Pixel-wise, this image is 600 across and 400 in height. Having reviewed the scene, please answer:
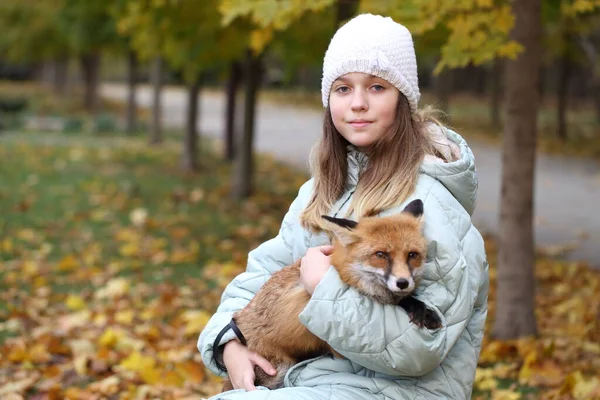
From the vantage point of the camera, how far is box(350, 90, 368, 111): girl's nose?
9.36 feet

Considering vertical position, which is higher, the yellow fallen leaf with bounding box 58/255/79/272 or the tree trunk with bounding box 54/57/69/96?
the tree trunk with bounding box 54/57/69/96

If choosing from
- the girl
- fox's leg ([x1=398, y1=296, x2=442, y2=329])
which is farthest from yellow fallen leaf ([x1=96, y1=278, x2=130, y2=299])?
fox's leg ([x1=398, y1=296, x2=442, y2=329])

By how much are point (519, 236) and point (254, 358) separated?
3.76 m

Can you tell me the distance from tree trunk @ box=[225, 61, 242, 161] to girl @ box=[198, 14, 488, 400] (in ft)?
43.0

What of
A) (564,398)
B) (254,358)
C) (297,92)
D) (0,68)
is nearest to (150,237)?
(564,398)

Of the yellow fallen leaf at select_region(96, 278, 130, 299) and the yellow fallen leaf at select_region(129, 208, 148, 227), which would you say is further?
the yellow fallen leaf at select_region(129, 208, 148, 227)

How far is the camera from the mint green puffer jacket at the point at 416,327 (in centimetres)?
253

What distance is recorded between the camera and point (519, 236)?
6.21 meters

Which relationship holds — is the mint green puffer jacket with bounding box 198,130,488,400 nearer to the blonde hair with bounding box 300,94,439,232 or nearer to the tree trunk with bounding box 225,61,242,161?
the blonde hair with bounding box 300,94,439,232

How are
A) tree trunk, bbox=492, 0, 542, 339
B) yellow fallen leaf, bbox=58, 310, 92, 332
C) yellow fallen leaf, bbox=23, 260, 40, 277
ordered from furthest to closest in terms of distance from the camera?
yellow fallen leaf, bbox=23, 260, 40, 277
yellow fallen leaf, bbox=58, 310, 92, 332
tree trunk, bbox=492, 0, 542, 339

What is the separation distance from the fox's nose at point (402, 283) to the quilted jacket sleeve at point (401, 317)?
115mm

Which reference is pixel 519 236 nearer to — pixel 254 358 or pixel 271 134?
pixel 254 358

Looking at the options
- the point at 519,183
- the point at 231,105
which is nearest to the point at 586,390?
the point at 519,183

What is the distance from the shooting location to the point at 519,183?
614 cm
